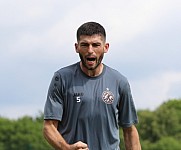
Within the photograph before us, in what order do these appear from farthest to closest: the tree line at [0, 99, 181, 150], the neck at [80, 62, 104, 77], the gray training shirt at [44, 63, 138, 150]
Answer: the tree line at [0, 99, 181, 150], the neck at [80, 62, 104, 77], the gray training shirt at [44, 63, 138, 150]

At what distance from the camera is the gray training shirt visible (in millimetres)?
10164

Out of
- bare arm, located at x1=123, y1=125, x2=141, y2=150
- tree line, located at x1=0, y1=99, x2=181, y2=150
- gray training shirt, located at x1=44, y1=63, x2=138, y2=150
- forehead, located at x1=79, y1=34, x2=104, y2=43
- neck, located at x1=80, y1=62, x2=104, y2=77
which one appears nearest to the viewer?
forehead, located at x1=79, y1=34, x2=104, y2=43

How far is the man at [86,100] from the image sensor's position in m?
10.1

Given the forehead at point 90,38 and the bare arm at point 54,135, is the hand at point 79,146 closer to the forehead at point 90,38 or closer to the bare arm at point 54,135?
the bare arm at point 54,135

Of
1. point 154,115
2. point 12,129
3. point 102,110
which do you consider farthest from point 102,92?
point 154,115

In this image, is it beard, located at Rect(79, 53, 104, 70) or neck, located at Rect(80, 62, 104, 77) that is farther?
neck, located at Rect(80, 62, 104, 77)

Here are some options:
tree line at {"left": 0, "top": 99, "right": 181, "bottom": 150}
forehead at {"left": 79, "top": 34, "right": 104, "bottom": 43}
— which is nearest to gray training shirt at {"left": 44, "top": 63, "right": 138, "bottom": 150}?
forehead at {"left": 79, "top": 34, "right": 104, "bottom": 43}

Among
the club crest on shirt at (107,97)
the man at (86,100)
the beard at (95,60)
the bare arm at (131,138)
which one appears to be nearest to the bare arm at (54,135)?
the man at (86,100)

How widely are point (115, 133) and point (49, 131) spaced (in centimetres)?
78

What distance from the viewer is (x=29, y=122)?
8650cm

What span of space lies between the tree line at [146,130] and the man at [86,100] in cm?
6441

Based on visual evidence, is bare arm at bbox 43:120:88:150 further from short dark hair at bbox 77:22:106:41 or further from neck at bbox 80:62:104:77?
short dark hair at bbox 77:22:106:41

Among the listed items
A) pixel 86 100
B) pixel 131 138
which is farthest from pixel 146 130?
pixel 86 100

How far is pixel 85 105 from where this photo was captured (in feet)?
33.3
